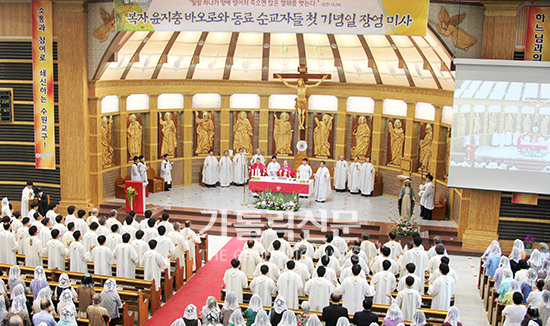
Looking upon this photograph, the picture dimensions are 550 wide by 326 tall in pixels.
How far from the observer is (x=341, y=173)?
19.8 metres

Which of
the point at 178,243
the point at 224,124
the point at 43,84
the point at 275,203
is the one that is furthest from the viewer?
the point at 224,124

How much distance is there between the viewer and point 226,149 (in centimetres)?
2084

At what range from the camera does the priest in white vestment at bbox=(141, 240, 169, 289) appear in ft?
34.8

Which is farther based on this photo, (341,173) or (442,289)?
(341,173)

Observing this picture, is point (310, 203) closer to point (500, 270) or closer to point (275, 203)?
point (275, 203)

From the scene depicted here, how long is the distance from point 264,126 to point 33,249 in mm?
11415

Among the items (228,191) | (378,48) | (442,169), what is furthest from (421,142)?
(228,191)

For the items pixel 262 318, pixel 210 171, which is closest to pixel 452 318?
pixel 262 318

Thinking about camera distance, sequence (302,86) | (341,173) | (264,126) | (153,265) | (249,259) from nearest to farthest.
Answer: (153,265) < (249,259) < (302,86) < (341,173) < (264,126)

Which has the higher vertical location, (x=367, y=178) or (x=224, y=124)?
(x=224, y=124)

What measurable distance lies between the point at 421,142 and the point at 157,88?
9.59 meters

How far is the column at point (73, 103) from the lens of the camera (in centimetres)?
1555

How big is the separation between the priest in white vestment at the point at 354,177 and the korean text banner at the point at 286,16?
7059 mm

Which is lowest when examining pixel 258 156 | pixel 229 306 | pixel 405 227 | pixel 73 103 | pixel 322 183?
pixel 229 306
